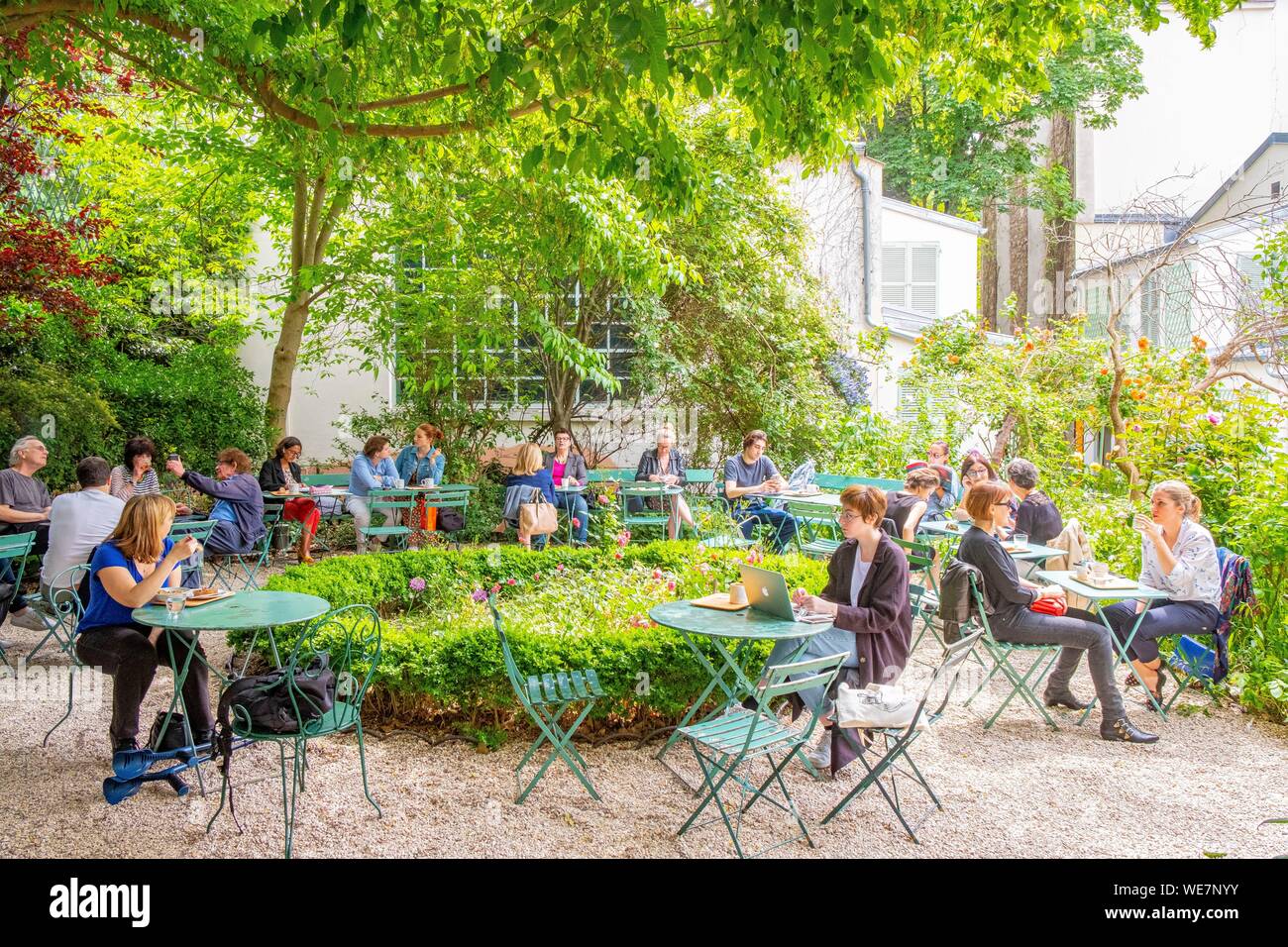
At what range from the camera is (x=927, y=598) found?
7.09 metres

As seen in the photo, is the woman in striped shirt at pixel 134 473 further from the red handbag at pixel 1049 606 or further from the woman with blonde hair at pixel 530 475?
the red handbag at pixel 1049 606

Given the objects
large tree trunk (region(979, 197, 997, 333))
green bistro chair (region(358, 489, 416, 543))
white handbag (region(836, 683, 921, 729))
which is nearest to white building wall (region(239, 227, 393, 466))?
green bistro chair (region(358, 489, 416, 543))

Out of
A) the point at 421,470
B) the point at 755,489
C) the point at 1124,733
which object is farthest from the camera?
the point at 421,470

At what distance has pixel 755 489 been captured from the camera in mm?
10445

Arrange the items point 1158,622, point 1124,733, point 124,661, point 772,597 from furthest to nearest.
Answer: point 1158,622, point 1124,733, point 772,597, point 124,661

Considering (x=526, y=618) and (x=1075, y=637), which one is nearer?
(x=1075, y=637)

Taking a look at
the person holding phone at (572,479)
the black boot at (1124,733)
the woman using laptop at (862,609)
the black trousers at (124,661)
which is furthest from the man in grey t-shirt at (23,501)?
the black boot at (1124,733)

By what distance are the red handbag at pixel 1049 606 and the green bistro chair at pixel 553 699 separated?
2771 millimetres

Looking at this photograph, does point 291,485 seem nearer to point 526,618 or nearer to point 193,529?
point 193,529

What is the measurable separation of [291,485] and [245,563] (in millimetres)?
1049

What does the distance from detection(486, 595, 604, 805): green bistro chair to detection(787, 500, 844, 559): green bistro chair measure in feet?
11.1

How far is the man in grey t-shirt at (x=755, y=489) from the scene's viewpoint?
10.4 metres

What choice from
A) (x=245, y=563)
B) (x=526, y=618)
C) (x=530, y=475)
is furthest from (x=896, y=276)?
(x=526, y=618)

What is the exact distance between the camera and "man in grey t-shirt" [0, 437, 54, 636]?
25.5 feet
